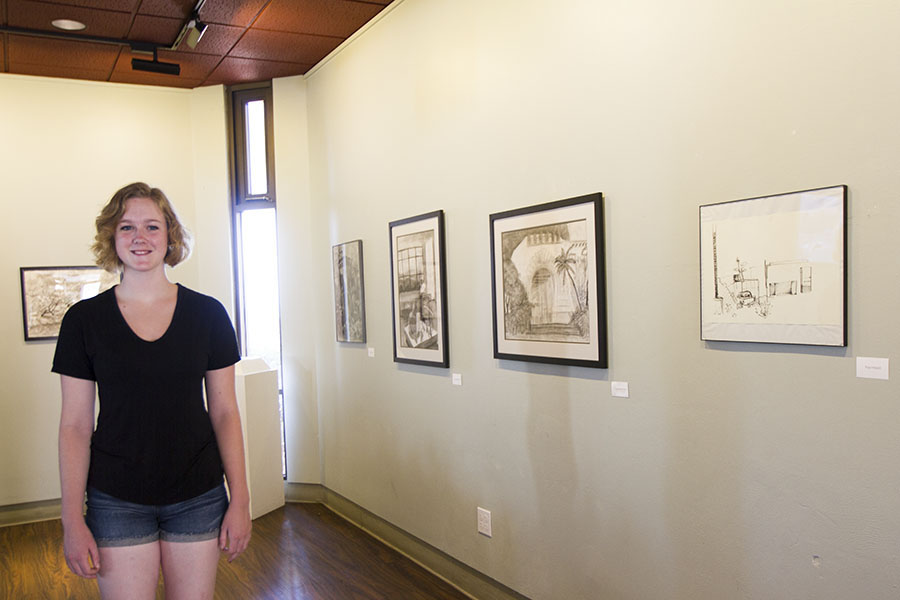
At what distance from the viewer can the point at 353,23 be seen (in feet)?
15.3

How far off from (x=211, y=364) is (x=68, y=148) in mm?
4602

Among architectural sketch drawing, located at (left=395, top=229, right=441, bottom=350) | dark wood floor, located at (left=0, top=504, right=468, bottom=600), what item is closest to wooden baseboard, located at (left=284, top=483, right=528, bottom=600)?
dark wood floor, located at (left=0, top=504, right=468, bottom=600)

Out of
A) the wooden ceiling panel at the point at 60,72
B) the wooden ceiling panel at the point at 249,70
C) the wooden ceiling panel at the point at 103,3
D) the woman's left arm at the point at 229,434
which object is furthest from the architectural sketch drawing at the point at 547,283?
the wooden ceiling panel at the point at 60,72

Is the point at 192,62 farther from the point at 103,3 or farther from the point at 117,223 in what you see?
the point at 117,223

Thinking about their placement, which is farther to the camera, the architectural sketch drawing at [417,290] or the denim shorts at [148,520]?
the architectural sketch drawing at [417,290]

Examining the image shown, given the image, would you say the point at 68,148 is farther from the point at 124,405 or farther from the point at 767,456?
the point at 767,456

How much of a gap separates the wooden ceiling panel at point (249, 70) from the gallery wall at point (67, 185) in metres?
0.26

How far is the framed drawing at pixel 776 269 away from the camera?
2.06 m

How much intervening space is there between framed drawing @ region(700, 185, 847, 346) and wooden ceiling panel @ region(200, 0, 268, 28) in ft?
10.4

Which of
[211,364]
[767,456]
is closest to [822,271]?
[767,456]

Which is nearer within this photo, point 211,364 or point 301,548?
point 211,364

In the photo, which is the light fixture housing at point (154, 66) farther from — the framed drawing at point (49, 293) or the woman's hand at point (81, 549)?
the woman's hand at point (81, 549)

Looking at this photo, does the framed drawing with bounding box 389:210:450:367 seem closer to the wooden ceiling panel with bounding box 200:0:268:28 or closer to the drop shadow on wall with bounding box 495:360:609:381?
the drop shadow on wall with bounding box 495:360:609:381

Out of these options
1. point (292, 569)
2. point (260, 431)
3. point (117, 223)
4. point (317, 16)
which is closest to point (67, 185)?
point (260, 431)
